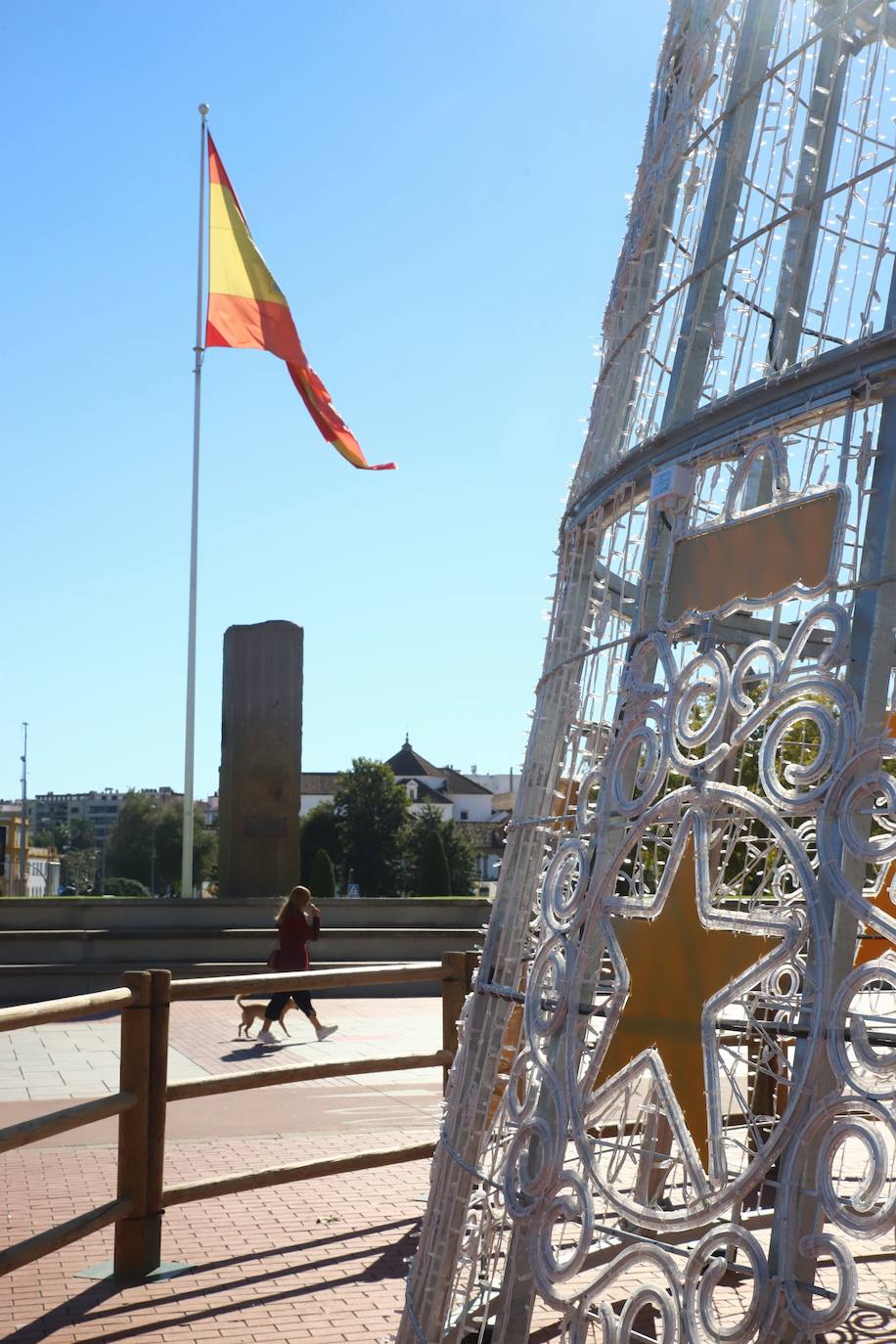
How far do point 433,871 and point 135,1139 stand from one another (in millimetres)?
22609

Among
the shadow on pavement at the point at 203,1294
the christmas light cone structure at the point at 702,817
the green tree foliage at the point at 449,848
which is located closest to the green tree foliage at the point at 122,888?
the green tree foliage at the point at 449,848

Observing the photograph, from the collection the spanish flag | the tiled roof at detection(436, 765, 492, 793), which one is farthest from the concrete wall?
the tiled roof at detection(436, 765, 492, 793)

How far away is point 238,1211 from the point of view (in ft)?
21.2

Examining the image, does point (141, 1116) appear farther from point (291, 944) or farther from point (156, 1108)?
point (291, 944)

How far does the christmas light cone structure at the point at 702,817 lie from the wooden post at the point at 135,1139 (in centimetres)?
147

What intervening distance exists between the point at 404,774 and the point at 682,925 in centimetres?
10315

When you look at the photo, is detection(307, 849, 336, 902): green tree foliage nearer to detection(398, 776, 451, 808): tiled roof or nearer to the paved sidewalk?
the paved sidewalk

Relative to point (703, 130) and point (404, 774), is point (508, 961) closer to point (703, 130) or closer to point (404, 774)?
point (703, 130)

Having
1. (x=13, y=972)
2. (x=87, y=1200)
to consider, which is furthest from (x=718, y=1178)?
(x=13, y=972)

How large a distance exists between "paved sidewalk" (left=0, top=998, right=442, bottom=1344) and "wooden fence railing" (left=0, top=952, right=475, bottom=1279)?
0.83ft

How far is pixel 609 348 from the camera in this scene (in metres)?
4.48

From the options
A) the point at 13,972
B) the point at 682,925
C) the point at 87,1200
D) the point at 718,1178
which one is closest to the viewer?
the point at 718,1178

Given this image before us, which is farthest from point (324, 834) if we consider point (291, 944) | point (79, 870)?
point (291, 944)

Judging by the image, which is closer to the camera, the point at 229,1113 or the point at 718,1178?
the point at 718,1178
